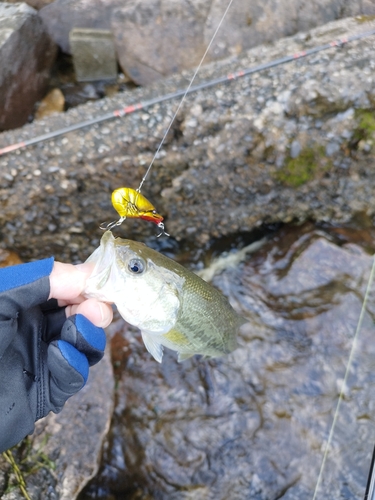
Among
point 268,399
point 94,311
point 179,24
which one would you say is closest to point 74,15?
point 179,24

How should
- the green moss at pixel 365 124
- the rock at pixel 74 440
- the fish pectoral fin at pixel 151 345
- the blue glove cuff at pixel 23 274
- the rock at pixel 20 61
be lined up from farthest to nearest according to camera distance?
the rock at pixel 20 61 < the green moss at pixel 365 124 < the rock at pixel 74 440 < the fish pectoral fin at pixel 151 345 < the blue glove cuff at pixel 23 274

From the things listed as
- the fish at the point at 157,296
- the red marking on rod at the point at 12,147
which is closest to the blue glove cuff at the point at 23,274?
the fish at the point at 157,296

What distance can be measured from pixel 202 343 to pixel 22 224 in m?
2.10

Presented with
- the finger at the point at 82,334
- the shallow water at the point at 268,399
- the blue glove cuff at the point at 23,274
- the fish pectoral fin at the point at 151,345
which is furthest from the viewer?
the shallow water at the point at 268,399

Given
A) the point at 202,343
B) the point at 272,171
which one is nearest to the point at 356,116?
the point at 272,171

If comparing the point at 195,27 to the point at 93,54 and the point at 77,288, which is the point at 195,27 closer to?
the point at 93,54

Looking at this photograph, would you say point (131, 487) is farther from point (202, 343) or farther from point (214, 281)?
point (214, 281)

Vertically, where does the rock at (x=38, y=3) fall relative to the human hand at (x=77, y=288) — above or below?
above

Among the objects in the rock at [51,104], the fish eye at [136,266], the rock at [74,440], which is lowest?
the rock at [74,440]

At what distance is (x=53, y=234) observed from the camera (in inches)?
151

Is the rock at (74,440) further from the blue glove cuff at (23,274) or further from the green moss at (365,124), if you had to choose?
the green moss at (365,124)

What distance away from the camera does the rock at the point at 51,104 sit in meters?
4.84

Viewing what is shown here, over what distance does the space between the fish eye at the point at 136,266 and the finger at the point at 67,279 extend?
0.23 m

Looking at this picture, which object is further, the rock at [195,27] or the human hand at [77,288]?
the rock at [195,27]
